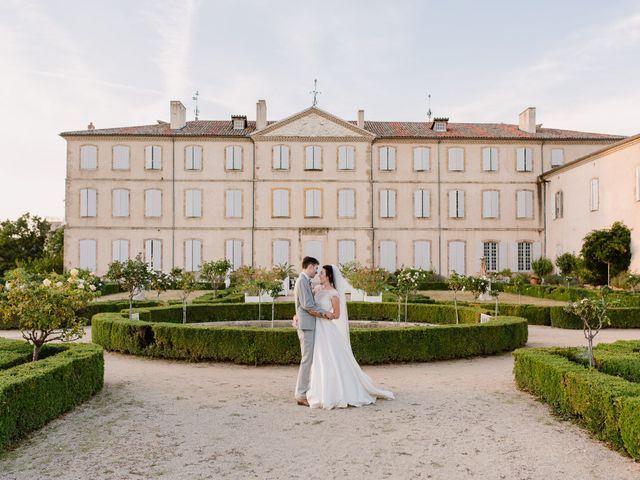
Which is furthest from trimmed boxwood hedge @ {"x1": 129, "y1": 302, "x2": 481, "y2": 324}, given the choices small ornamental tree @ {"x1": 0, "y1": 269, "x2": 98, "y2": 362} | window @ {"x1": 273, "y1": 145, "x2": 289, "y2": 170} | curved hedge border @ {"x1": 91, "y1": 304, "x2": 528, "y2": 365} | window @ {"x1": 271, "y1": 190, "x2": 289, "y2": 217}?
window @ {"x1": 273, "y1": 145, "x2": 289, "y2": 170}

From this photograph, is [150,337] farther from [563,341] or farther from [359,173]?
[359,173]

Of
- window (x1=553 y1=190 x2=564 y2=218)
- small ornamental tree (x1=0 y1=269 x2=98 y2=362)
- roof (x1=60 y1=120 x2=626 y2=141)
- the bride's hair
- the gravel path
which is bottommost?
the gravel path

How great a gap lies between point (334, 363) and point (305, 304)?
650 millimetres

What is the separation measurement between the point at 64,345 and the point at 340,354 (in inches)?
136

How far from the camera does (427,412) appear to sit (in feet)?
18.3

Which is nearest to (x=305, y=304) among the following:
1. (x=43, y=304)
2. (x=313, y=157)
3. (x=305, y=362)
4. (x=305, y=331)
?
(x=305, y=331)

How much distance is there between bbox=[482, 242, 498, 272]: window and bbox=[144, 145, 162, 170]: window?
15263mm

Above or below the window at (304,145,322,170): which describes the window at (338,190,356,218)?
below

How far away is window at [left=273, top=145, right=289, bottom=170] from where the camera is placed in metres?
26.3

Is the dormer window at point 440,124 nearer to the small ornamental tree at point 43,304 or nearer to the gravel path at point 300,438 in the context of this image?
the gravel path at point 300,438

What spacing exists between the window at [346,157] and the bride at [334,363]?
20.9 metres

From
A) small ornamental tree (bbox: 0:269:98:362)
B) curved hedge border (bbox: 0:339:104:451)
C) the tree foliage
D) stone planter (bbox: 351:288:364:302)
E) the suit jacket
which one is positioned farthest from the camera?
the tree foliage

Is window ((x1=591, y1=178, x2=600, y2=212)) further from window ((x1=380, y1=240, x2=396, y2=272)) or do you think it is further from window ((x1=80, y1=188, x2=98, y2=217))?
window ((x1=80, y1=188, x2=98, y2=217))

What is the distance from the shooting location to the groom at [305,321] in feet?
19.2
